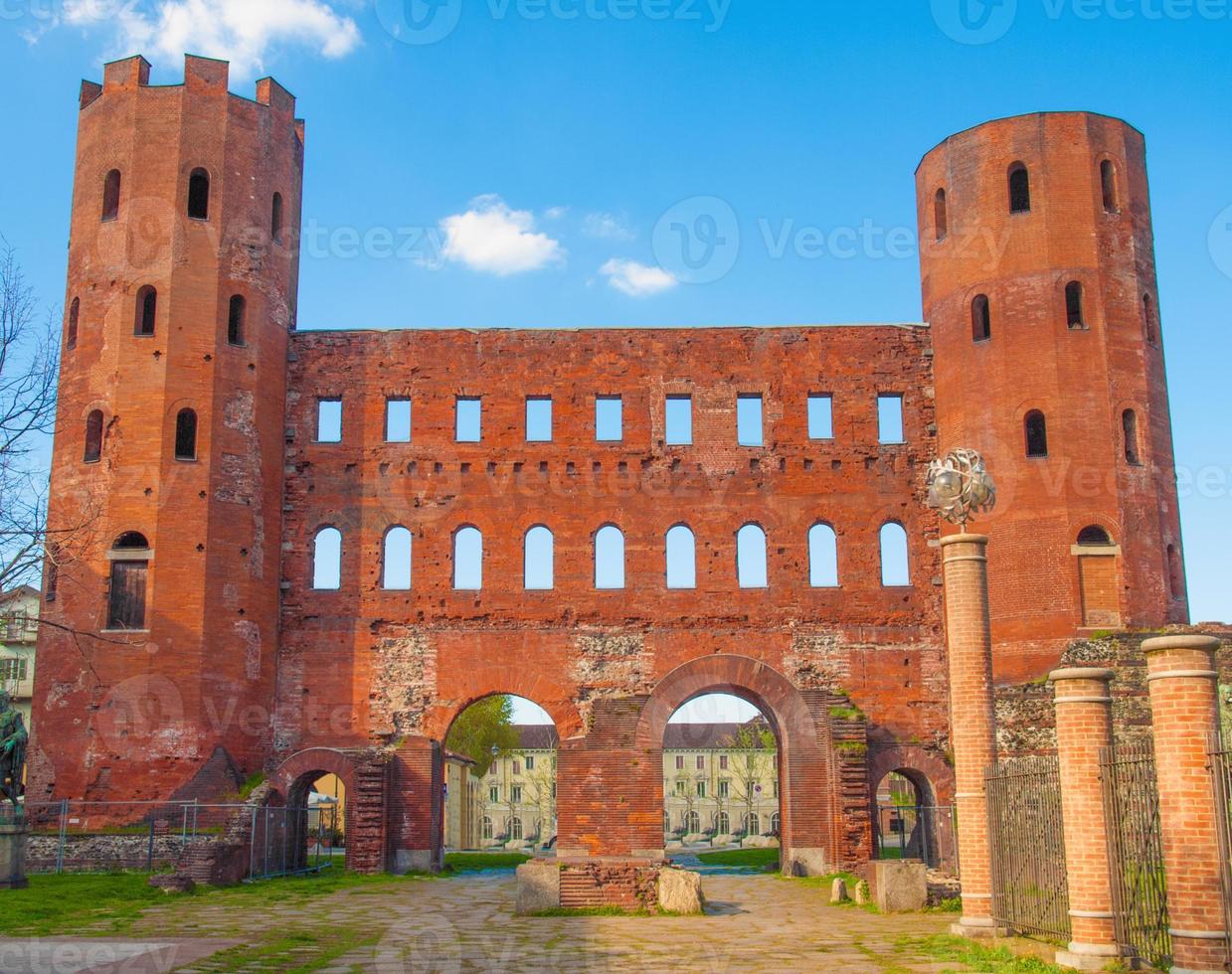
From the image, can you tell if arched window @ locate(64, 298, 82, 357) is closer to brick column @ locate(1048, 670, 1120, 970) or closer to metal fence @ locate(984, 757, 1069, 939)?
metal fence @ locate(984, 757, 1069, 939)

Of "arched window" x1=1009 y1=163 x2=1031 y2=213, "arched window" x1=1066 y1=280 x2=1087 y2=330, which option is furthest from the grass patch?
"arched window" x1=1009 y1=163 x2=1031 y2=213

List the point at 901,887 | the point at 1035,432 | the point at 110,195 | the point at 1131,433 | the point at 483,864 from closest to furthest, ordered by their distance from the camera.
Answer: the point at 901,887
the point at 1131,433
the point at 1035,432
the point at 110,195
the point at 483,864

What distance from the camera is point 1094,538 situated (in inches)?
1011

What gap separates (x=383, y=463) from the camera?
2825 centimetres

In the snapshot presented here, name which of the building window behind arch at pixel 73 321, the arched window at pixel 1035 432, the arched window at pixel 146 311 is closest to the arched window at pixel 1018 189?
the arched window at pixel 1035 432

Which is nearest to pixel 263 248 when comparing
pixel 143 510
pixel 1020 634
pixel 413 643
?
pixel 143 510

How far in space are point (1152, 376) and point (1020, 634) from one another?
6223mm

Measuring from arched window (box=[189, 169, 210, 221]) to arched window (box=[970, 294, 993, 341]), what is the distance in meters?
16.4

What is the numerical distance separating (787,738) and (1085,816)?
43.8ft

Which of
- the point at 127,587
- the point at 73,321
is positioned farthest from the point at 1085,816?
the point at 73,321

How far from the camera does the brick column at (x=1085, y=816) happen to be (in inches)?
457

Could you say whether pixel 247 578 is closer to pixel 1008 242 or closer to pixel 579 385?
pixel 579 385

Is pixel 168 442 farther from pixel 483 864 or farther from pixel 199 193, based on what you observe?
pixel 483 864

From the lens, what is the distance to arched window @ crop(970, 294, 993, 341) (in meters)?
27.4
